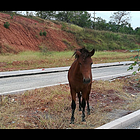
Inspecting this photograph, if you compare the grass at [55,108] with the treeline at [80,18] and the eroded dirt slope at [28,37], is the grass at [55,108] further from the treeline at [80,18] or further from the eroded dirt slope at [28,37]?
the treeline at [80,18]

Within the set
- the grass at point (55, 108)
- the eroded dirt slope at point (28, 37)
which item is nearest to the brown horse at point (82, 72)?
the grass at point (55, 108)

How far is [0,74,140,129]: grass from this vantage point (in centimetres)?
441

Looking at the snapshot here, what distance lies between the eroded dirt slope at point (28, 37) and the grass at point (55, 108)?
811 inches

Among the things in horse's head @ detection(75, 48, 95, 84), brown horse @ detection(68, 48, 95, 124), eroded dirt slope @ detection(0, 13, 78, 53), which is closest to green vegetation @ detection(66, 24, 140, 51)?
eroded dirt slope @ detection(0, 13, 78, 53)

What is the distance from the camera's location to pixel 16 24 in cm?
3369

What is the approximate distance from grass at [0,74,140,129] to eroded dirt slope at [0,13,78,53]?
20595 millimetres

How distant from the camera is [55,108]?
17.7 feet

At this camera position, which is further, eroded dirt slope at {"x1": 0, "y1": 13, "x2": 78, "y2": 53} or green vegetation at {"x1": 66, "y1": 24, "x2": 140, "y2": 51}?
green vegetation at {"x1": 66, "y1": 24, "x2": 140, "y2": 51}

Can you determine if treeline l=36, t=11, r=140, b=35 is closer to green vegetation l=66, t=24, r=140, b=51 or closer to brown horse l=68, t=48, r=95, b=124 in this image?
green vegetation l=66, t=24, r=140, b=51

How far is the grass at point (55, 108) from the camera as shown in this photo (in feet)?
14.5

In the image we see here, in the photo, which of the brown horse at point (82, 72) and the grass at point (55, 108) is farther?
the grass at point (55, 108)

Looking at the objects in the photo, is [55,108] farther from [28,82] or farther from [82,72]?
[28,82]

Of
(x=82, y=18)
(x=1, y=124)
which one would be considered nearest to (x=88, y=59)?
(x=1, y=124)

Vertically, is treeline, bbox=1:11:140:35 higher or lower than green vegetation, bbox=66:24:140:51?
higher
